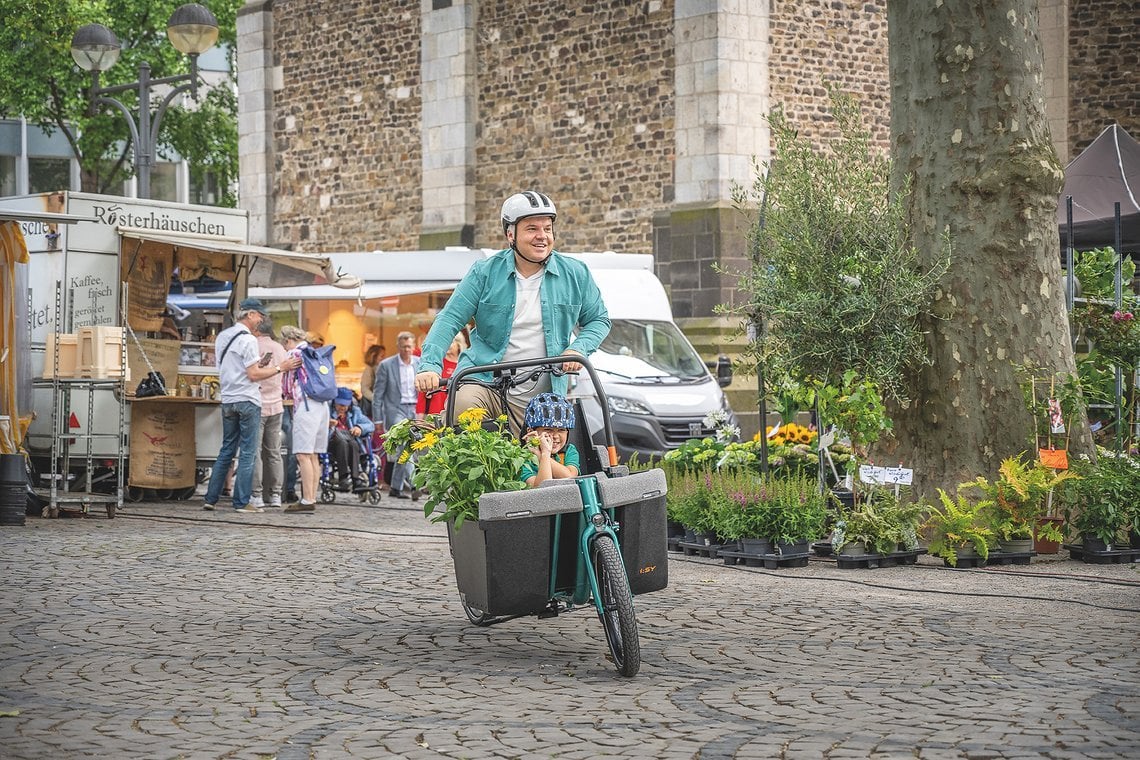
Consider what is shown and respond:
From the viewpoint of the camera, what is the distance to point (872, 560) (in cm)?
1044

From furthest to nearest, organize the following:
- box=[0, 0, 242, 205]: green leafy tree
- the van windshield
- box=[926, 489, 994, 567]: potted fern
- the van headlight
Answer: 1. box=[0, 0, 242, 205]: green leafy tree
2. the van windshield
3. the van headlight
4. box=[926, 489, 994, 567]: potted fern

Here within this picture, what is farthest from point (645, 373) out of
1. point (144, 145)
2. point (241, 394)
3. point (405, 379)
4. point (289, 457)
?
point (144, 145)

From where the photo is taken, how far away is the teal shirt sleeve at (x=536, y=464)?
6969 mm

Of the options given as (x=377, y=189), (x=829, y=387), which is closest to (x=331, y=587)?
(x=829, y=387)

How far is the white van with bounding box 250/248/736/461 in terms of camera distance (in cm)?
1756

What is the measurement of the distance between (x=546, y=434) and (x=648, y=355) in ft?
38.8

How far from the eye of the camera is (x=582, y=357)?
23.2 feet

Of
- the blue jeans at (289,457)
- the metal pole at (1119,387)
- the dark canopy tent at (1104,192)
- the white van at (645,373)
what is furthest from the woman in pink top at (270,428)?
the dark canopy tent at (1104,192)

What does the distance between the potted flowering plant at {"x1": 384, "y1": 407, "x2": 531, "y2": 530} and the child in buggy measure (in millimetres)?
10090

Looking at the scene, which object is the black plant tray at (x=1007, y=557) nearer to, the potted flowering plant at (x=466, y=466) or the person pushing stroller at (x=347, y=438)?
the potted flowering plant at (x=466, y=466)

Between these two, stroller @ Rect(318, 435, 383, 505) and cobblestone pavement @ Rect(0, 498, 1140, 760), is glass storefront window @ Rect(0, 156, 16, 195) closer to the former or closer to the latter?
stroller @ Rect(318, 435, 383, 505)

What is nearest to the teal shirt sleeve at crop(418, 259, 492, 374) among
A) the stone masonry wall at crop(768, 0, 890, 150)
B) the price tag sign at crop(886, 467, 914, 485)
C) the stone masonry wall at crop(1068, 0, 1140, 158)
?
the price tag sign at crop(886, 467, 914, 485)

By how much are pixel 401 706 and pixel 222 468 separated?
9.92 m

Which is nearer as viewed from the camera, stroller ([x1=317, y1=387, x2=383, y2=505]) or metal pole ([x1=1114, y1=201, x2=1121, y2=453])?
metal pole ([x1=1114, y1=201, x2=1121, y2=453])
